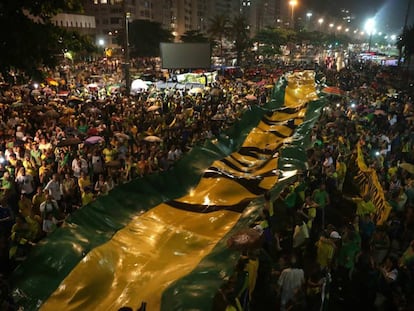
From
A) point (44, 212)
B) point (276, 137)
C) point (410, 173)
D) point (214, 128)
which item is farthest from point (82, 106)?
point (410, 173)

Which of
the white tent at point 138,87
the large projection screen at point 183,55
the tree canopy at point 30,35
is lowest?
the white tent at point 138,87

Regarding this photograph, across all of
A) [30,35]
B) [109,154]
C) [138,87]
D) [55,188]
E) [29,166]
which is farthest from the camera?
[138,87]

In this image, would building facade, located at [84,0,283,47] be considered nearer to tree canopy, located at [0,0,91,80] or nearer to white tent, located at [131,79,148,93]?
white tent, located at [131,79,148,93]

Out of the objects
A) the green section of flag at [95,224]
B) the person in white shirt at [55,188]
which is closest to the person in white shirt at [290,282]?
the green section of flag at [95,224]

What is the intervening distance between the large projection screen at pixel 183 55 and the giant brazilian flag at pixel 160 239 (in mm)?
26017

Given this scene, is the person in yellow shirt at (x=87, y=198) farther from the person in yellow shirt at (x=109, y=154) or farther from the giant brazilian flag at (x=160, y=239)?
the person in yellow shirt at (x=109, y=154)

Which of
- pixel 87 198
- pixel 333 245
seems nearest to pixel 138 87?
pixel 87 198

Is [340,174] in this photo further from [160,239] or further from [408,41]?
[408,41]

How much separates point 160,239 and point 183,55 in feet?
104

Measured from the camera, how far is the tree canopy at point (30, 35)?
22.0 ft

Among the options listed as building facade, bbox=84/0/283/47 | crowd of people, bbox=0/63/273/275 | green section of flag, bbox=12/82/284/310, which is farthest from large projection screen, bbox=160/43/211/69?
building facade, bbox=84/0/283/47

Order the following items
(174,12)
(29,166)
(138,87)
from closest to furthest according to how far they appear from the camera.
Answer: (29,166) < (138,87) < (174,12)

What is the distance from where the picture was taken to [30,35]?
701 centimetres

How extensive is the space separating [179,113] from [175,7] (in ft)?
377
